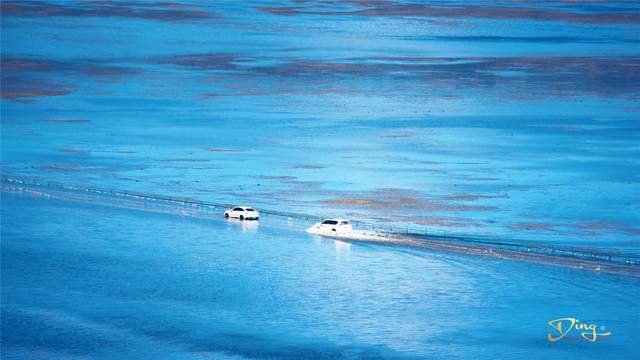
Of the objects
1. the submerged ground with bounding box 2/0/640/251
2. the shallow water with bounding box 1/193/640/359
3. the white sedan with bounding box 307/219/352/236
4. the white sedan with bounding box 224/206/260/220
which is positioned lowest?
the shallow water with bounding box 1/193/640/359

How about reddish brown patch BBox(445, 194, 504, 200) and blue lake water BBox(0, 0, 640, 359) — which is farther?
reddish brown patch BBox(445, 194, 504, 200)

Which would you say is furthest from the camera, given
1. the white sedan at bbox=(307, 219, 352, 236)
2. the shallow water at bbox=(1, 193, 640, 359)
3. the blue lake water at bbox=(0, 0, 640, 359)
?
the white sedan at bbox=(307, 219, 352, 236)

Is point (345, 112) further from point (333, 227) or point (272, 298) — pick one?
point (272, 298)

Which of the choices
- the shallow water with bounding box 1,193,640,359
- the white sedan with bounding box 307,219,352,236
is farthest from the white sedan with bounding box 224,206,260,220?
the white sedan with bounding box 307,219,352,236

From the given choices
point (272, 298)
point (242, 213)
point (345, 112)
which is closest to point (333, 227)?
point (242, 213)

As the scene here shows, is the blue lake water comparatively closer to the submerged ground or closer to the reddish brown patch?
the submerged ground

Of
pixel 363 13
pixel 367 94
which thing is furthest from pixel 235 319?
pixel 363 13

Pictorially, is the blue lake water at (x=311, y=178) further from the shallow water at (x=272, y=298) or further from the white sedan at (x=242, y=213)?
the white sedan at (x=242, y=213)
